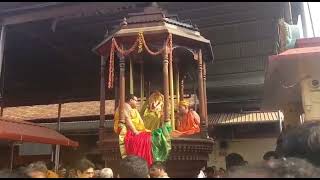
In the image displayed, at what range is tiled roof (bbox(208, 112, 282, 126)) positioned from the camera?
1133cm

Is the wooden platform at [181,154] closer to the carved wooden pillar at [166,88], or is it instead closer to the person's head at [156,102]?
the carved wooden pillar at [166,88]

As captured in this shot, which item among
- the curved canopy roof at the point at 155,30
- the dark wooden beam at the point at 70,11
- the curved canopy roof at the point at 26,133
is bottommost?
the curved canopy roof at the point at 26,133

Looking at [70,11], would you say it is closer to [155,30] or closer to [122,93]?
[155,30]

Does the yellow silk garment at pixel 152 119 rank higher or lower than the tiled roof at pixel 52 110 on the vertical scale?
lower

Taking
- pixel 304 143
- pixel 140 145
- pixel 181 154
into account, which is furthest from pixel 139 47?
pixel 304 143

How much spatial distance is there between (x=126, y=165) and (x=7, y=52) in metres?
8.02

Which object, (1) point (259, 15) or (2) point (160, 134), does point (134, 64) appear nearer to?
(2) point (160, 134)

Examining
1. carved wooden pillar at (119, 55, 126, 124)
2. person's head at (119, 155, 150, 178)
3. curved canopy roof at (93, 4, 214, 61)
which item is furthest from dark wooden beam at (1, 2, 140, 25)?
person's head at (119, 155, 150, 178)

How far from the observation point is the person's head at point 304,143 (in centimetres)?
436

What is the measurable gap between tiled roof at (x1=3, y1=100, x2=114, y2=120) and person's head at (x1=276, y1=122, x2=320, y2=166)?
31.4 feet

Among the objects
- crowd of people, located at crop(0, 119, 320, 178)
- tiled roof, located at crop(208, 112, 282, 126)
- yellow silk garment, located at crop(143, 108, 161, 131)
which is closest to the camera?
crowd of people, located at crop(0, 119, 320, 178)

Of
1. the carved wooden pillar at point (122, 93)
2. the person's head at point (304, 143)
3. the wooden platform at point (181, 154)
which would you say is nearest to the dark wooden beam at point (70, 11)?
the carved wooden pillar at point (122, 93)

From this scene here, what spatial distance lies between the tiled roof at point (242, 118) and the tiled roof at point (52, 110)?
12.8 ft

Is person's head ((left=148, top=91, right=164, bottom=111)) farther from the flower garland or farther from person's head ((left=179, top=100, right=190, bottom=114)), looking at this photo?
the flower garland
